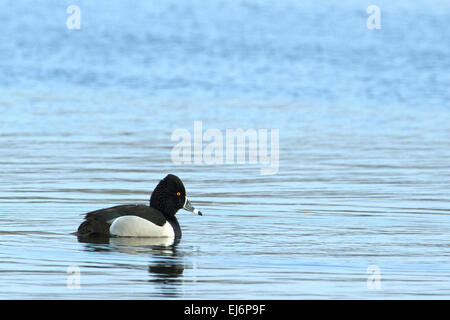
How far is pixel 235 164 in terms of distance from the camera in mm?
21000

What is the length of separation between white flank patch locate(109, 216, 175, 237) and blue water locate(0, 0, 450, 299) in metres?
0.22

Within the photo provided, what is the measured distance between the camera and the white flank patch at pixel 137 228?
14.7 meters

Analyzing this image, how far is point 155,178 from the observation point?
756 inches

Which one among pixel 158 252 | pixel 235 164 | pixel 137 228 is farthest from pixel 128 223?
pixel 235 164

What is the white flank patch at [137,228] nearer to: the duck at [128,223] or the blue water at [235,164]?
the duck at [128,223]

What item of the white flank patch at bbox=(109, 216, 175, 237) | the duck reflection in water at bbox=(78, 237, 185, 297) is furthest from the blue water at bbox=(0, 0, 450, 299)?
the white flank patch at bbox=(109, 216, 175, 237)

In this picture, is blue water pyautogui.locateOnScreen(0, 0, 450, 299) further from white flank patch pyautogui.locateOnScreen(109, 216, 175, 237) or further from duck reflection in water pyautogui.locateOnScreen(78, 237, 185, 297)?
white flank patch pyautogui.locateOnScreen(109, 216, 175, 237)

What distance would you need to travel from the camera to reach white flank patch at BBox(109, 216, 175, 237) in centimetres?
1469

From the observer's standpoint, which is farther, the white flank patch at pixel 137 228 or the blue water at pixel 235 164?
the white flank patch at pixel 137 228

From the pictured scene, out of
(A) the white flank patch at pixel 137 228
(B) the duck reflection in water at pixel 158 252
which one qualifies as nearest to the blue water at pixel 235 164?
(B) the duck reflection in water at pixel 158 252

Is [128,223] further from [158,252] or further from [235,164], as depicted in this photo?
[235,164]

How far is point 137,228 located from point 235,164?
6368mm

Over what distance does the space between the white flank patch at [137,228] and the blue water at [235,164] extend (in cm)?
22
